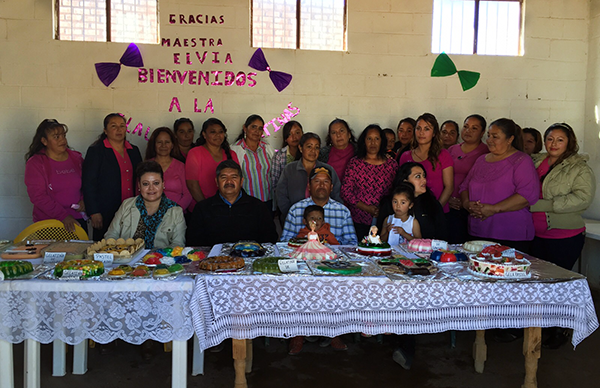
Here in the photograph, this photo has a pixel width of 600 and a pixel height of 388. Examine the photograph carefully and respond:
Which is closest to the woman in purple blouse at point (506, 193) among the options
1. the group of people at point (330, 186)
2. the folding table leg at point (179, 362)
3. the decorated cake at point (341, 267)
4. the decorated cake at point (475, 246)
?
the group of people at point (330, 186)

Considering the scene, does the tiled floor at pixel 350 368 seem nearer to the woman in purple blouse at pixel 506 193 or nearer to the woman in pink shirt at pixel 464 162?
the woman in purple blouse at pixel 506 193

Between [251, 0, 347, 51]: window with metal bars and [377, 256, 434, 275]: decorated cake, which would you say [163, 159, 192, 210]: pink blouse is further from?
[377, 256, 434, 275]: decorated cake

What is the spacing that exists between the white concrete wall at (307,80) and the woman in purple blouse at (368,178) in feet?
4.38

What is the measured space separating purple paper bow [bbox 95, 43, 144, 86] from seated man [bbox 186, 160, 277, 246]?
7.23 ft

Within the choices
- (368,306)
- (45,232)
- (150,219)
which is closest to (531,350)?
(368,306)

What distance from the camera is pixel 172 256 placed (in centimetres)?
265

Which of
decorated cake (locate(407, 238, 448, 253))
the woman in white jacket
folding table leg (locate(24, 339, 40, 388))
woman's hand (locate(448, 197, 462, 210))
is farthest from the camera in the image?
woman's hand (locate(448, 197, 462, 210))

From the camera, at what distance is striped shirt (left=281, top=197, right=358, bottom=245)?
3471 mm

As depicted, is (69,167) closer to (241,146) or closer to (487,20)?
(241,146)

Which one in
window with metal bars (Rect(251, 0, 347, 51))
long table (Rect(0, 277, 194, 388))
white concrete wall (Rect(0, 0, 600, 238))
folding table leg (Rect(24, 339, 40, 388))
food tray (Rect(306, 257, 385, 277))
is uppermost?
window with metal bars (Rect(251, 0, 347, 51))

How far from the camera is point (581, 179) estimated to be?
354 centimetres

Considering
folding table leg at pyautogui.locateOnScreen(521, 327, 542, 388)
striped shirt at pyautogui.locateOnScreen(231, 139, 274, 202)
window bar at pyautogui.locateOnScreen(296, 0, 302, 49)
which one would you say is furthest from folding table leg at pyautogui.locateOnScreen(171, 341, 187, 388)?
window bar at pyautogui.locateOnScreen(296, 0, 302, 49)

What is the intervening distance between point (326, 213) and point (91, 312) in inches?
70.5

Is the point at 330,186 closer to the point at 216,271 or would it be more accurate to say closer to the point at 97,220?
the point at 216,271
